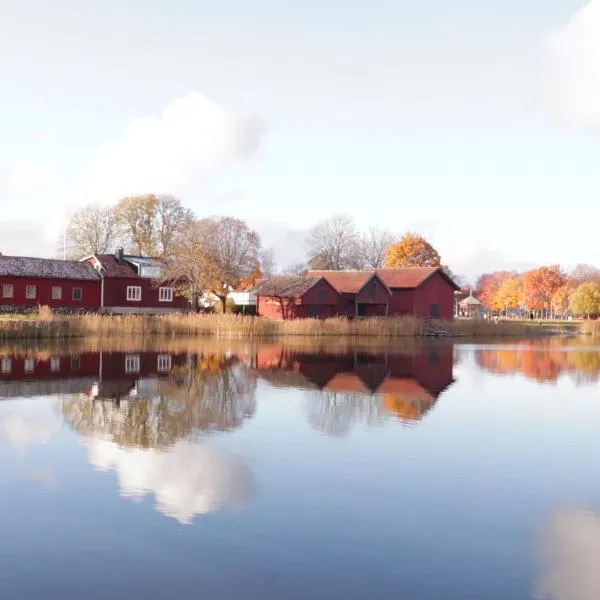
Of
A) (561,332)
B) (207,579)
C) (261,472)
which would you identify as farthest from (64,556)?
(561,332)

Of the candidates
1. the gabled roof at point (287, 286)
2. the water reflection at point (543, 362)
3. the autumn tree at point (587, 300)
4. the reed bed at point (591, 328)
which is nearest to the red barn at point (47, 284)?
the gabled roof at point (287, 286)

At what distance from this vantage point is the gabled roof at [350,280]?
63638 millimetres

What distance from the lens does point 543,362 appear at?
36906 millimetres

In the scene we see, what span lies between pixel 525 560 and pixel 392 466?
15.0 feet

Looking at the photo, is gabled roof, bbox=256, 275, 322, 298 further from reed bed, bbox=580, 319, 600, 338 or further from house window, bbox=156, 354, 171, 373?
reed bed, bbox=580, 319, 600, 338

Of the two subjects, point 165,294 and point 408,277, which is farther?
point 408,277

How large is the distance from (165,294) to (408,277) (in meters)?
22.3

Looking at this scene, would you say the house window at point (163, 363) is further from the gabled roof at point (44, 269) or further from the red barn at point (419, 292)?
the red barn at point (419, 292)

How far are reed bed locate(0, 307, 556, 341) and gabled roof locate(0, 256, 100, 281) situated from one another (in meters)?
12.8

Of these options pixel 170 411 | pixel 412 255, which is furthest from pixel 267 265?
pixel 170 411

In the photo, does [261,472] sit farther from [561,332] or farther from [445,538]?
[561,332]

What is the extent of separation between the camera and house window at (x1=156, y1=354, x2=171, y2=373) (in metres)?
28.7

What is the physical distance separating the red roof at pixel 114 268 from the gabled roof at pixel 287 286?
11194mm

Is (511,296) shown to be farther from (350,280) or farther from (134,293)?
(134,293)
